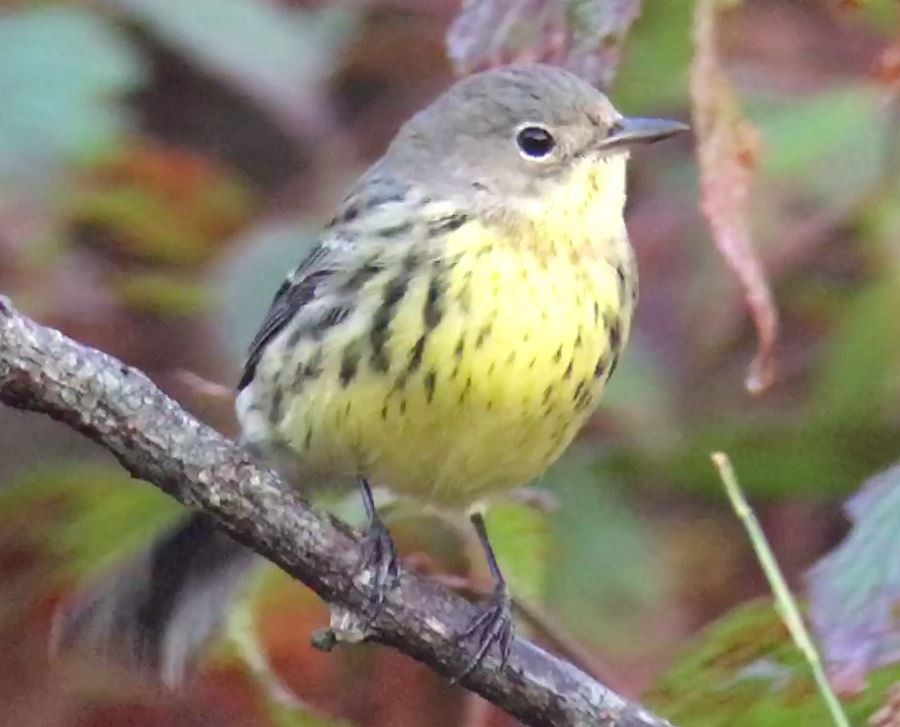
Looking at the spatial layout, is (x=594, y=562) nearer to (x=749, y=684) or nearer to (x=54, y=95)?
(x=749, y=684)

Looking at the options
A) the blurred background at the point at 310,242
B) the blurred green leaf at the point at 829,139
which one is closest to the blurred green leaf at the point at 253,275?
the blurred background at the point at 310,242

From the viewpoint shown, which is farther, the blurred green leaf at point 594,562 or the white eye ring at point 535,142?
the blurred green leaf at point 594,562

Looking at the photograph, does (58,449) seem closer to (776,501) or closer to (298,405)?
(298,405)

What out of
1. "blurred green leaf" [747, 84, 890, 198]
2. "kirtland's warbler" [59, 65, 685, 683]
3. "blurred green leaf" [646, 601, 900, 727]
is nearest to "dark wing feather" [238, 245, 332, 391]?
"kirtland's warbler" [59, 65, 685, 683]

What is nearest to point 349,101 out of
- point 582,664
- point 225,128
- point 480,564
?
point 225,128

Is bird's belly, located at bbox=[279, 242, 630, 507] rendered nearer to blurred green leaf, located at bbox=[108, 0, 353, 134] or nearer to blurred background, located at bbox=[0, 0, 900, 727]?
blurred background, located at bbox=[0, 0, 900, 727]

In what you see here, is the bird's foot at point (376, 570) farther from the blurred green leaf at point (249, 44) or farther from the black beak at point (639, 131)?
the blurred green leaf at point (249, 44)
